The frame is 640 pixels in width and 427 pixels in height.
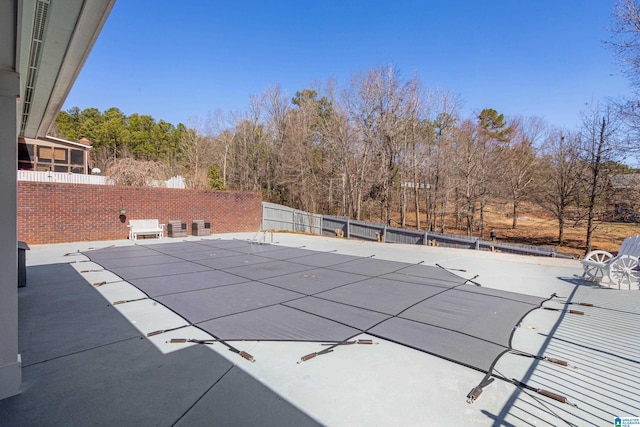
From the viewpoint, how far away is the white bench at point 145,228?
11891 mm

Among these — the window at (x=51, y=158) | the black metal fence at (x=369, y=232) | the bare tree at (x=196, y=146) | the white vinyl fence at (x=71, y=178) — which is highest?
the bare tree at (x=196, y=146)

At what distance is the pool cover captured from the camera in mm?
3436

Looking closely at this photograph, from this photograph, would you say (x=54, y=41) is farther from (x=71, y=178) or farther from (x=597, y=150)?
(x=597, y=150)

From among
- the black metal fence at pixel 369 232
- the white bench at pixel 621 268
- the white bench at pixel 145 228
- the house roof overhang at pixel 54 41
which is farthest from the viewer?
the white bench at pixel 145 228

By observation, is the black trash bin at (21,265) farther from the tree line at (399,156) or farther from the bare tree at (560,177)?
the bare tree at (560,177)

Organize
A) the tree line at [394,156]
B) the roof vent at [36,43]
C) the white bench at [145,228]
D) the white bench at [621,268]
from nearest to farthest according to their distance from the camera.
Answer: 1. the roof vent at [36,43]
2. the white bench at [621,268]
3. the white bench at [145,228]
4. the tree line at [394,156]

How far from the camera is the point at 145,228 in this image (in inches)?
485

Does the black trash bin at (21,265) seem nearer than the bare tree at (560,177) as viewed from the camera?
Yes

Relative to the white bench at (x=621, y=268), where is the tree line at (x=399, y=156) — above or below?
above

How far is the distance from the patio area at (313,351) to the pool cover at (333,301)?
0.11ft

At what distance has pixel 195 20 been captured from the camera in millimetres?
14016

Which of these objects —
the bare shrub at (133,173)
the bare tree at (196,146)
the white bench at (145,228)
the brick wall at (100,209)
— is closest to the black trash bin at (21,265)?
the brick wall at (100,209)

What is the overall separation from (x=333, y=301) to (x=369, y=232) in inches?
421

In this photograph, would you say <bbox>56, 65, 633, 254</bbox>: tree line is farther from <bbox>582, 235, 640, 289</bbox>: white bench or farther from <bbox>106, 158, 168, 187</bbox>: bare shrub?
<bbox>582, 235, 640, 289</bbox>: white bench
